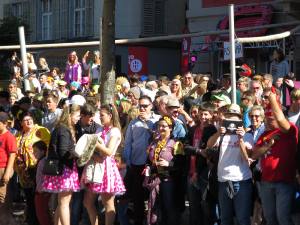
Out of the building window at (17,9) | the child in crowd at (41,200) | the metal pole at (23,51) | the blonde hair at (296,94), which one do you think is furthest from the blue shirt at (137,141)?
the building window at (17,9)

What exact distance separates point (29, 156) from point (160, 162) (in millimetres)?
2070

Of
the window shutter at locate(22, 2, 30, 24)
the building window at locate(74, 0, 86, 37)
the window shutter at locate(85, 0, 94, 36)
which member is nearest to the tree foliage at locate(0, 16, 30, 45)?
the building window at locate(74, 0, 86, 37)

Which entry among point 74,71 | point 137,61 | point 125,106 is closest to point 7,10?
point 137,61

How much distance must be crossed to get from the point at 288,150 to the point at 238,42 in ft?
8.57

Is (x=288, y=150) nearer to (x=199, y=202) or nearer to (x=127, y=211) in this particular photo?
(x=199, y=202)

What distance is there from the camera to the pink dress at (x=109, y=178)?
9266mm

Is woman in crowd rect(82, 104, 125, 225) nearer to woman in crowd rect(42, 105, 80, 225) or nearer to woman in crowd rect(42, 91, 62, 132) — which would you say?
woman in crowd rect(42, 105, 80, 225)

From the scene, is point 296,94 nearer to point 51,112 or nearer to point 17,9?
point 51,112

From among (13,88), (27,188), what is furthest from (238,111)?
(13,88)

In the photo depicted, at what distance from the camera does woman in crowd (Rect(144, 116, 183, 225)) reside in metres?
9.26

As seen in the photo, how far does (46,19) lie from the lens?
3416cm

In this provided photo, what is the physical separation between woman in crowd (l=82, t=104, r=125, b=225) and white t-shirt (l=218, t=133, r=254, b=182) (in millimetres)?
1500

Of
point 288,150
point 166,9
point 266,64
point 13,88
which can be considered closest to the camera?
point 288,150

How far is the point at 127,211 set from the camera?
10.1 m
